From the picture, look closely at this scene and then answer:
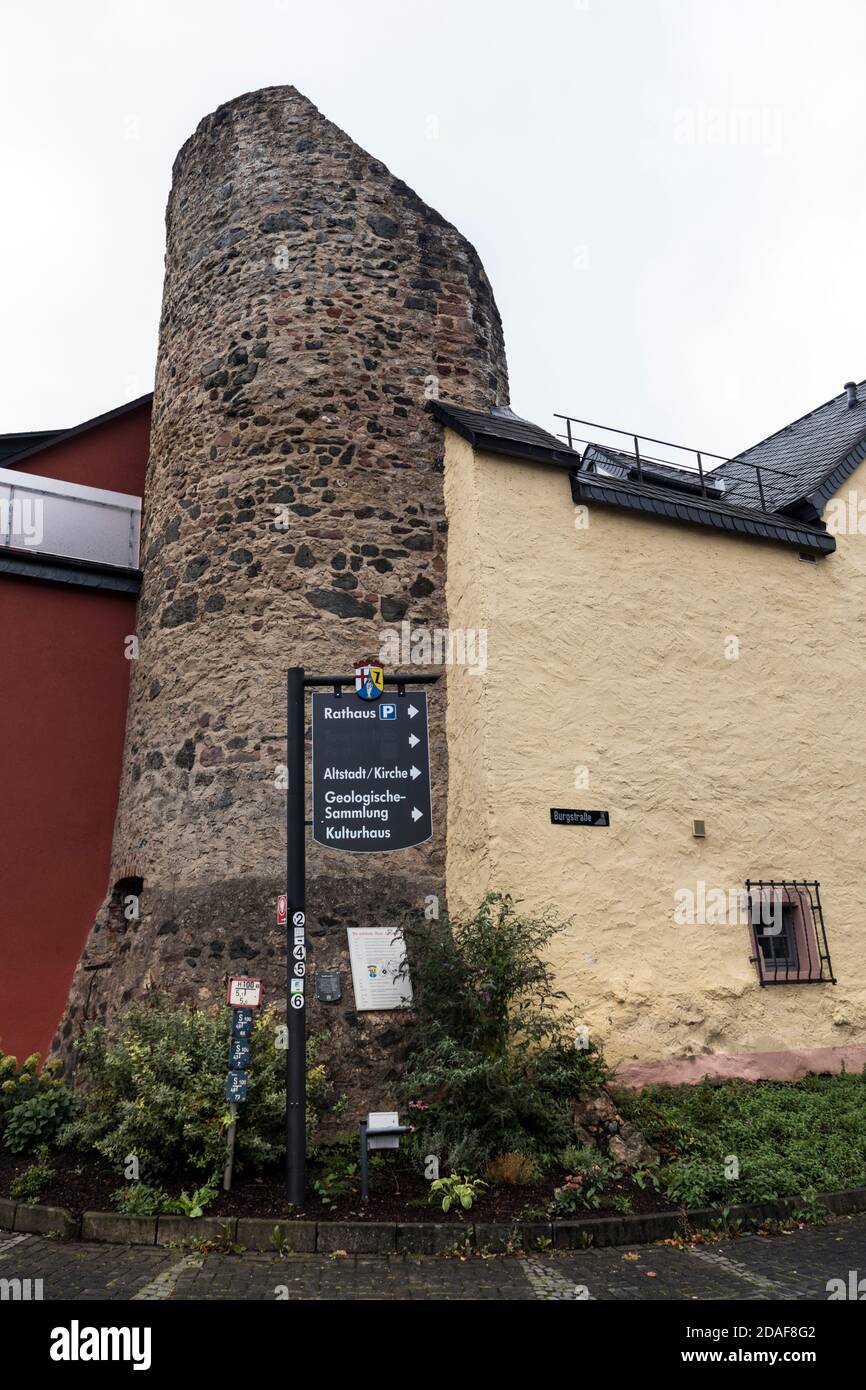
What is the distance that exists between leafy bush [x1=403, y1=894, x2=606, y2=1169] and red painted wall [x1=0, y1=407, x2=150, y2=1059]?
3478 mm

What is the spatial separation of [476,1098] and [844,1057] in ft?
13.9

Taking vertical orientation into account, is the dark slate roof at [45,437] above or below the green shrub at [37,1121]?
above

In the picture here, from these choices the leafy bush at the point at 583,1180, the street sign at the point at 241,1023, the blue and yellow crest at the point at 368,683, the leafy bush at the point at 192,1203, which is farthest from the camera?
the blue and yellow crest at the point at 368,683

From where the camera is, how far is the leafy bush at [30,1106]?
7445mm

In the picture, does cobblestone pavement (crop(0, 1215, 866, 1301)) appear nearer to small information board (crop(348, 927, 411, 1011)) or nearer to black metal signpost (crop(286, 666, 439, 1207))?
black metal signpost (crop(286, 666, 439, 1207))

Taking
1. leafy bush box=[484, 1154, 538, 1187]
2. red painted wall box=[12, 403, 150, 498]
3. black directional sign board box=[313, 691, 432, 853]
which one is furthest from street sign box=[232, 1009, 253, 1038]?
red painted wall box=[12, 403, 150, 498]

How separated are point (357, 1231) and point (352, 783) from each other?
262cm

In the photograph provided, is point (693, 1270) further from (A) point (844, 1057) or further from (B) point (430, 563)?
(B) point (430, 563)

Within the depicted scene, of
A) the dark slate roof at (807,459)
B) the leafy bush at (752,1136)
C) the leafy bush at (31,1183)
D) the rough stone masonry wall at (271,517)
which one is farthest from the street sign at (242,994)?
the dark slate roof at (807,459)

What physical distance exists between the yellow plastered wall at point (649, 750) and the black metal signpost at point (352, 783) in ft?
5.48

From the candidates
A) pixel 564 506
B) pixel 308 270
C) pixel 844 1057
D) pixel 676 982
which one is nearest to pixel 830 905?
pixel 844 1057

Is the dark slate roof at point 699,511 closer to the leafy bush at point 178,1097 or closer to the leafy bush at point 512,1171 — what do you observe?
the leafy bush at point 178,1097

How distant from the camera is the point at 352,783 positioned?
6.96 m

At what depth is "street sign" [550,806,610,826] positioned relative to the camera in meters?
8.80
